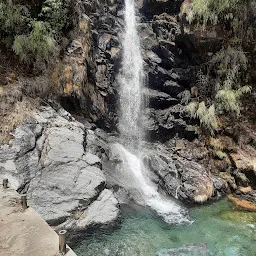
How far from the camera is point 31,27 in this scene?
9.73 m

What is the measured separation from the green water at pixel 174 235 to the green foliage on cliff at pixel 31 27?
6165 mm

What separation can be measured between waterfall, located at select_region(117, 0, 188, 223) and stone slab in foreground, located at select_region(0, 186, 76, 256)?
15.6ft

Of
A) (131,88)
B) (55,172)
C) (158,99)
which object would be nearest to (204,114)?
(158,99)

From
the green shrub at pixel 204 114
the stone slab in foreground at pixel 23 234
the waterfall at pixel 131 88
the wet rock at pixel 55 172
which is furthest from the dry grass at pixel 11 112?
the green shrub at pixel 204 114

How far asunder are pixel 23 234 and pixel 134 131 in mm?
8749

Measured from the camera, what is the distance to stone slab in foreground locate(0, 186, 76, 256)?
4184 millimetres

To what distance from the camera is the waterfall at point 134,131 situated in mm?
9477

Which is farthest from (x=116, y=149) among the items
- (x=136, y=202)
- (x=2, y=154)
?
(x=2, y=154)

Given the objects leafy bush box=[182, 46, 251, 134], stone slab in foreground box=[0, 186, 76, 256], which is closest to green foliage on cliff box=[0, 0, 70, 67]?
stone slab in foreground box=[0, 186, 76, 256]

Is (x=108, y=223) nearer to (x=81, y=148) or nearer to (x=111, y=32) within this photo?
(x=81, y=148)

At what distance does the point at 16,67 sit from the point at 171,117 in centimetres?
718

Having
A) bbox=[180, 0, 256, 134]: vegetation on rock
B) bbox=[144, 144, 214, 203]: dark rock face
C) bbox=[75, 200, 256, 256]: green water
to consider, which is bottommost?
bbox=[75, 200, 256, 256]: green water

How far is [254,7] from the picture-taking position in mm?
11516

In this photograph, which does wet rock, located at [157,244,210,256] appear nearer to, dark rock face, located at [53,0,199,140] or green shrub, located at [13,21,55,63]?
dark rock face, located at [53,0,199,140]
